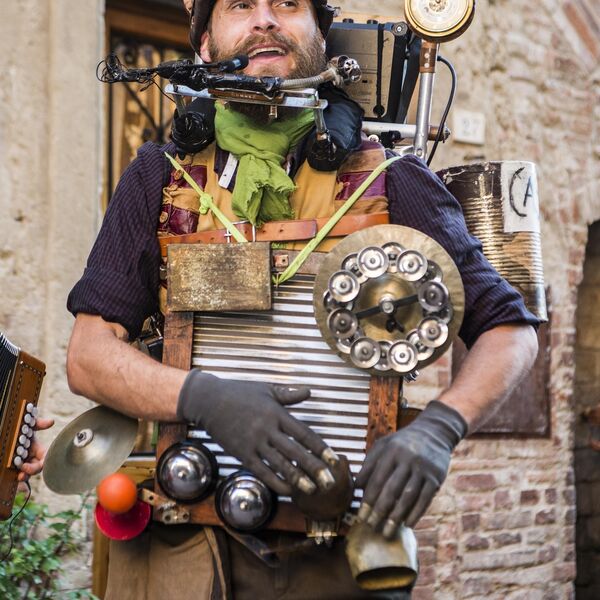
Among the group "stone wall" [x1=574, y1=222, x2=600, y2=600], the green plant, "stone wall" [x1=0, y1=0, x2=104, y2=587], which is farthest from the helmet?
"stone wall" [x1=574, y1=222, x2=600, y2=600]

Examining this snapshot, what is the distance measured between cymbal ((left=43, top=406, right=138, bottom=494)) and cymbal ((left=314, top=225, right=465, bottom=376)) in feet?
1.72


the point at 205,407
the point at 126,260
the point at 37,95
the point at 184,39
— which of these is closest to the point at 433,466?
the point at 205,407

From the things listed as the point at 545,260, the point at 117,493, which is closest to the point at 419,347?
the point at 117,493

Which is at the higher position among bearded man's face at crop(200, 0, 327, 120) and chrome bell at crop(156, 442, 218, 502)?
bearded man's face at crop(200, 0, 327, 120)

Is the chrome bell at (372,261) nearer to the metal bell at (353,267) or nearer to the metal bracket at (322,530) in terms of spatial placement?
the metal bell at (353,267)

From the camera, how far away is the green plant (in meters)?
3.75

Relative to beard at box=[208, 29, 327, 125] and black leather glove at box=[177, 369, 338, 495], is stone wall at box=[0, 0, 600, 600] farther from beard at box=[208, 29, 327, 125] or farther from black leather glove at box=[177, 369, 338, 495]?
black leather glove at box=[177, 369, 338, 495]

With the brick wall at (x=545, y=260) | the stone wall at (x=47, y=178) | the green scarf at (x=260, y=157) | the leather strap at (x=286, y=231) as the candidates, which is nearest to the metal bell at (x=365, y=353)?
the leather strap at (x=286, y=231)

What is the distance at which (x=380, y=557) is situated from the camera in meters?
2.07

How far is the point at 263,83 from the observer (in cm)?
240

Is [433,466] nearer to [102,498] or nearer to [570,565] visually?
[102,498]

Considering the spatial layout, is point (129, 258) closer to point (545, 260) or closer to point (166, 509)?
point (166, 509)

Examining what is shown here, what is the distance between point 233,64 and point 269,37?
0.18 m

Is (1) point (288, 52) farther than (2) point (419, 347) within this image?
Yes
